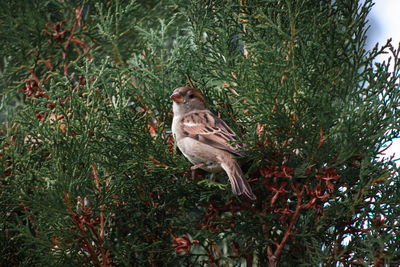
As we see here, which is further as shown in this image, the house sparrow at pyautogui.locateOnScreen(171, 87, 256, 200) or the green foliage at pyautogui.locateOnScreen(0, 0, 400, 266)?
the house sparrow at pyautogui.locateOnScreen(171, 87, 256, 200)

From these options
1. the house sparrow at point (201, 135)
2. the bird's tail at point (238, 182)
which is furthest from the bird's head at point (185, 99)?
the bird's tail at point (238, 182)

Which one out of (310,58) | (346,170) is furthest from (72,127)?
(346,170)

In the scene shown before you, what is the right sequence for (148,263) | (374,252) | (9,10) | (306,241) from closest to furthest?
(374,252) → (306,241) → (148,263) → (9,10)

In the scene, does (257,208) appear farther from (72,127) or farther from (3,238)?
(3,238)

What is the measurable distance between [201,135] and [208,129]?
5cm

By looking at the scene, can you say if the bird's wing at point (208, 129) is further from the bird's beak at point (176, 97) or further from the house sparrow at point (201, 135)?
the bird's beak at point (176, 97)

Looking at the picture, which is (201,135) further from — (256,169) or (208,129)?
(256,169)

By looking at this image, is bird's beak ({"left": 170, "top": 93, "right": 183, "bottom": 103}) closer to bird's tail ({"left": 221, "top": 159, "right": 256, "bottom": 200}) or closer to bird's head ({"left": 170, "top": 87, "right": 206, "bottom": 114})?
bird's head ({"left": 170, "top": 87, "right": 206, "bottom": 114})

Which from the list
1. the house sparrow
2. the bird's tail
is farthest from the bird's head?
the bird's tail

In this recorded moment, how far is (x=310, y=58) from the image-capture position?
2.41 metres

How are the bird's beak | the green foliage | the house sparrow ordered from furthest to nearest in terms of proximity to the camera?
the bird's beak < the house sparrow < the green foliage

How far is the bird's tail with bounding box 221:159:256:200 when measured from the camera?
7.55 feet

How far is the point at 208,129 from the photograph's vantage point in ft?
9.26

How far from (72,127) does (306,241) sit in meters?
A: 1.36
